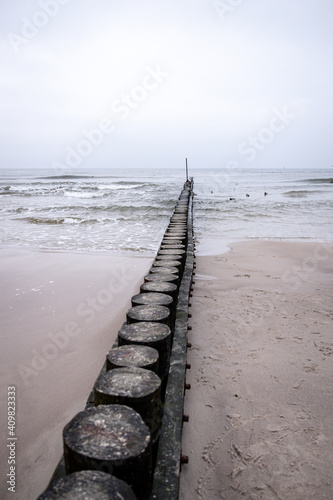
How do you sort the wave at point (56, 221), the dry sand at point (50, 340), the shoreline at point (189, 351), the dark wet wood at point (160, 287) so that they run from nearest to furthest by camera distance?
the shoreline at point (189, 351) → the dry sand at point (50, 340) → the dark wet wood at point (160, 287) → the wave at point (56, 221)

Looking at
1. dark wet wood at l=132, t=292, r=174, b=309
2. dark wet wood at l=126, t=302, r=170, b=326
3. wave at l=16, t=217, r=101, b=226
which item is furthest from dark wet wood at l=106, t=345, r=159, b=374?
wave at l=16, t=217, r=101, b=226

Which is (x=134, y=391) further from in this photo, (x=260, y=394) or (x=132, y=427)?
(x=260, y=394)

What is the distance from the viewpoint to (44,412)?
2.60m

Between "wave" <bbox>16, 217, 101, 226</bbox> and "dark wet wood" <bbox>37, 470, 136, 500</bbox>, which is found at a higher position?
"dark wet wood" <bbox>37, 470, 136, 500</bbox>

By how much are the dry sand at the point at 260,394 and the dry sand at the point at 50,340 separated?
37.6 inches

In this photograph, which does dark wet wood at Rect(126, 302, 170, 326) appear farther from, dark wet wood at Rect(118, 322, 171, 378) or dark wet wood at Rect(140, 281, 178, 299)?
dark wet wood at Rect(140, 281, 178, 299)

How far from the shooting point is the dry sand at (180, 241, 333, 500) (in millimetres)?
1998

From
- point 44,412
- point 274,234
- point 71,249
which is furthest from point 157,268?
point 274,234

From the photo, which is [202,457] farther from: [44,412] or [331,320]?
[331,320]

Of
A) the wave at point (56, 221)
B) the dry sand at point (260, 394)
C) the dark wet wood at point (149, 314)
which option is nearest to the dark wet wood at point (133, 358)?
the dark wet wood at point (149, 314)

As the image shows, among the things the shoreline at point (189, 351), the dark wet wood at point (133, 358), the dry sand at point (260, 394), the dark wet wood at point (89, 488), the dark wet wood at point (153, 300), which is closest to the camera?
the dark wet wood at point (89, 488)

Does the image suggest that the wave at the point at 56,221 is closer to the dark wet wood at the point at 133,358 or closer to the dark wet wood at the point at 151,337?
the dark wet wood at the point at 151,337

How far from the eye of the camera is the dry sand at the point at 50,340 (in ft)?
7.46

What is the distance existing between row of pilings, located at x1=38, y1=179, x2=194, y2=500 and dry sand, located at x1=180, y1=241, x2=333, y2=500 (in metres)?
0.47
